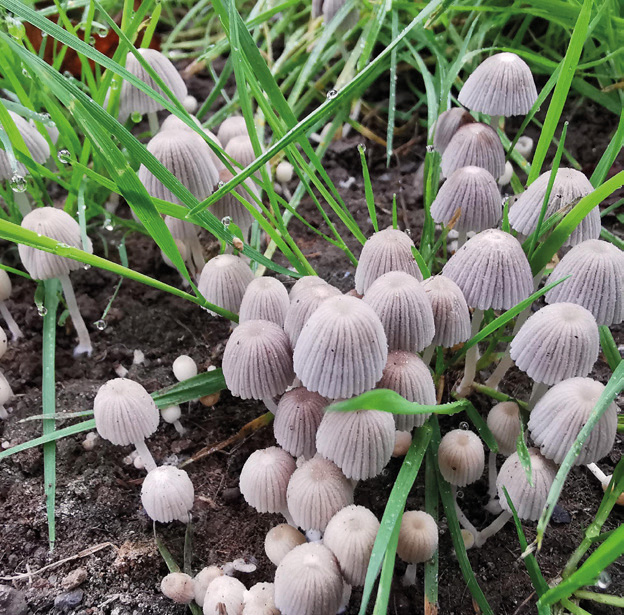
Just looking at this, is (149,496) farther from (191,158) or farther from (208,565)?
(191,158)

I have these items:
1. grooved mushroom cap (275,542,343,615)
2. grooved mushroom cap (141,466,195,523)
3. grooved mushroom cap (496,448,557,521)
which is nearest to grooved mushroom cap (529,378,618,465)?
grooved mushroom cap (496,448,557,521)

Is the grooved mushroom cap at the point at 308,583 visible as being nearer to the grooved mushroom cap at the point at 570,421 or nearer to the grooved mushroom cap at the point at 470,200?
the grooved mushroom cap at the point at 570,421

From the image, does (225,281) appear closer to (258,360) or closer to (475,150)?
(258,360)

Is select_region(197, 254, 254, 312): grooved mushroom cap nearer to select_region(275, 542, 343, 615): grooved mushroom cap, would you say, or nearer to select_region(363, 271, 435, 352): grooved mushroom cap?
select_region(363, 271, 435, 352): grooved mushroom cap

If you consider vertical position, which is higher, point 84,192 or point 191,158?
point 191,158

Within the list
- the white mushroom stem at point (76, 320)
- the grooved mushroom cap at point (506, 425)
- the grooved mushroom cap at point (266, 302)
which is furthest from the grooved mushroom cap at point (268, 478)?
the white mushroom stem at point (76, 320)

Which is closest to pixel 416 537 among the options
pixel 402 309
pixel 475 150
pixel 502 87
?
pixel 402 309

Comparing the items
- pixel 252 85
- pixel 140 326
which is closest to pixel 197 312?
pixel 140 326
